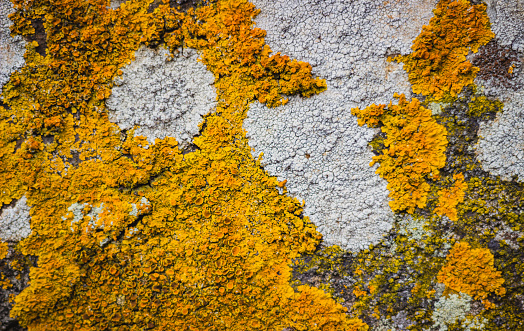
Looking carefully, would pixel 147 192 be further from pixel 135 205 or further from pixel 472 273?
pixel 472 273

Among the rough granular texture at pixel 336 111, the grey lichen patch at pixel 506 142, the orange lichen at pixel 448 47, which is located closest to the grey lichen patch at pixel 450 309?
the rough granular texture at pixel 336 111

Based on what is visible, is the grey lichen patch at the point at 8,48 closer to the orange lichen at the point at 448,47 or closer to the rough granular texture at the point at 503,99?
the orange lichen at the point at 448,47

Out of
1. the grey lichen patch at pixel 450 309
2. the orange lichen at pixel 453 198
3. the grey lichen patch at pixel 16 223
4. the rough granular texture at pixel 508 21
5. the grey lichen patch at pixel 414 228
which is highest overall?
the rough granular texture at pixel 508 21

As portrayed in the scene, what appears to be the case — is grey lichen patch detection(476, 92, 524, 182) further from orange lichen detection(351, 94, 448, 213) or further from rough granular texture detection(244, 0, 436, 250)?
rough granular texture detection(244, 0, 436, 250)

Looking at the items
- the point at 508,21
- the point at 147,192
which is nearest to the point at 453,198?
the point at 508,21

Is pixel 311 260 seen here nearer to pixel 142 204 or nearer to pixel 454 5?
pixel 142 204

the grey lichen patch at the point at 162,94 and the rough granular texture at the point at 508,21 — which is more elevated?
the rough granular texture at the point at 508,21
